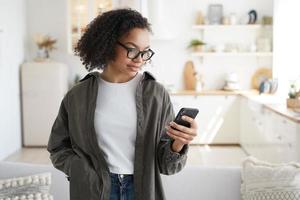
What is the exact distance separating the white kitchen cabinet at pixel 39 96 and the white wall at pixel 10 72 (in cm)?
11

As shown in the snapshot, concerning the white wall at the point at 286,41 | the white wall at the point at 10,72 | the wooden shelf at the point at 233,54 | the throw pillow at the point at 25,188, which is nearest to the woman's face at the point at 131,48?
the throw pillow at the point at 25,188

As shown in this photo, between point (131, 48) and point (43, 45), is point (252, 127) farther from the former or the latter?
point (131, 48)

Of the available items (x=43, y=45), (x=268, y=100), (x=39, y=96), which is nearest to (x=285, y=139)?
(x=268, y=100)

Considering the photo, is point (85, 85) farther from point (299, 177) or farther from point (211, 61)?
point (211, 61)

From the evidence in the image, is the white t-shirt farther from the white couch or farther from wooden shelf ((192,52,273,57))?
wooden shelf ((192,52,273,57))

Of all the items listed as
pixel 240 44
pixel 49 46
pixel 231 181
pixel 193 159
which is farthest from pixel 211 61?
pixel 231 181

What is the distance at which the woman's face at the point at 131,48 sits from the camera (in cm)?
135

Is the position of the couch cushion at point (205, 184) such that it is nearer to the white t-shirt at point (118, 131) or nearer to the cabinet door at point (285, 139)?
the white t-shirt at point (118, 131)

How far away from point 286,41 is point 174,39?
1.75 meters

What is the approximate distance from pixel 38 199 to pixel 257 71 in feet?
17.0

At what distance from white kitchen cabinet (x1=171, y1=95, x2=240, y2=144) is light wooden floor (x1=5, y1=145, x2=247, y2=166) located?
17 cm

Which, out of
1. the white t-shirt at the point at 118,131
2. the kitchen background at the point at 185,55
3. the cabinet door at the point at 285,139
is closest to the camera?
the white t-shirt at the point at 118,131

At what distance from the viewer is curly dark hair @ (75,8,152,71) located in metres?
1.38

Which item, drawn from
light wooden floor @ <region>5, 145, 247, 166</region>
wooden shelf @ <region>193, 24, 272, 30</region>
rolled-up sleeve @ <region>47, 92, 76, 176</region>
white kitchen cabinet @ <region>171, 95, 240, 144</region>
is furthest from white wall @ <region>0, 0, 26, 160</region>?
rolled-up sleeve @ <region>47, 92, 76, 176</region>
